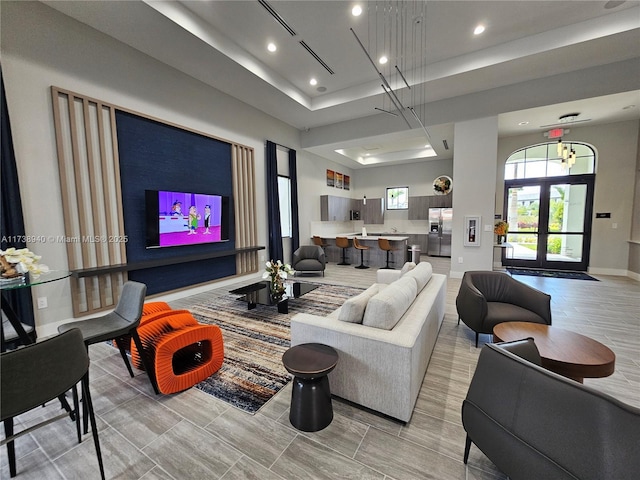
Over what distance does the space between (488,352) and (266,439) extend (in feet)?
4.96

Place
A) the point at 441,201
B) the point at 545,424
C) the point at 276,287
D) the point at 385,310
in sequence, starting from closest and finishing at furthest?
the point at 545,424
the point at 385,310
the point at 276,287
the point at 441,201

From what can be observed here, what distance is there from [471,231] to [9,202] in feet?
24.8

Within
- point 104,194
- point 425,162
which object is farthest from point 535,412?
point 425,162

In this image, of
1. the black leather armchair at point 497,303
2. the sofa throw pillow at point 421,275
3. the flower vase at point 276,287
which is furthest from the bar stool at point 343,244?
the black leather armchair at point 497,303

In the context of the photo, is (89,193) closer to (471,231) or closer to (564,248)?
(471,231)

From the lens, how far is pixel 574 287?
5234 mm

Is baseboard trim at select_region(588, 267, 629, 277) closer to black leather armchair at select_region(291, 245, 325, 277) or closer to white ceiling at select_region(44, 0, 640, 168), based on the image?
white ceiling at select_region(44, 0, 640, 168)

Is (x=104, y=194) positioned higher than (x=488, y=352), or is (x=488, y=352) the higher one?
(x=104, y=194)

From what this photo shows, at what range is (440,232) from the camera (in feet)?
30.2

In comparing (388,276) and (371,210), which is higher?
(371,210)

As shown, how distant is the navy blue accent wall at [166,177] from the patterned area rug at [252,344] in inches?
36.9

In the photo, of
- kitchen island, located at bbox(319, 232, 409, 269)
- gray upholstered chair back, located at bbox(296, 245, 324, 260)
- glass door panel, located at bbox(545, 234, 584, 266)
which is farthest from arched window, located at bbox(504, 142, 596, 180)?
gray upholstered chair back, located at bbox(296, 245, 324, 260)

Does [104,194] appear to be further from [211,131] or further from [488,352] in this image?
[488,352]

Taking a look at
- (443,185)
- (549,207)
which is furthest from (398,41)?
(443,185)
